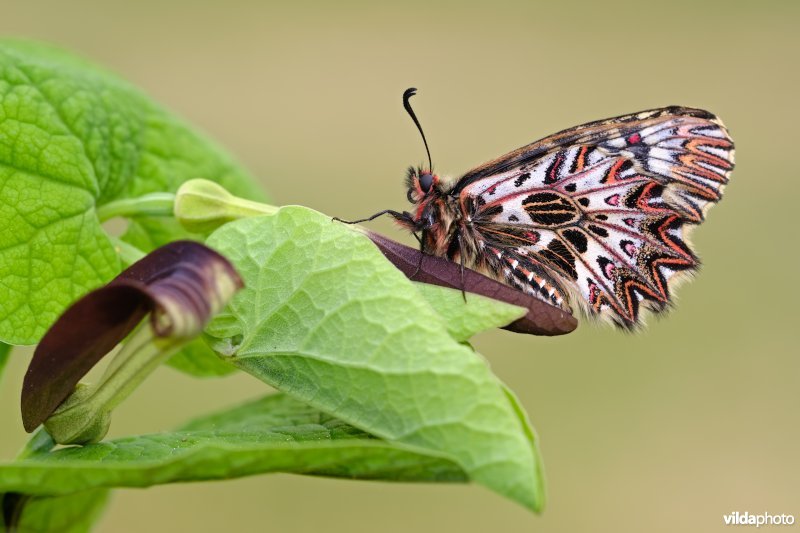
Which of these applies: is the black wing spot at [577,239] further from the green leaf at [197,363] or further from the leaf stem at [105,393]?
the leaf stem at [105,393]

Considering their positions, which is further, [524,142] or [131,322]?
[524,142]

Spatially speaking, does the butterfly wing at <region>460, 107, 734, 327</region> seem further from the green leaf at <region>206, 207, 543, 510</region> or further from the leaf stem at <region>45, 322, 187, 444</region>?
the leaf stem at <region>45, 322, 187, 444</region>

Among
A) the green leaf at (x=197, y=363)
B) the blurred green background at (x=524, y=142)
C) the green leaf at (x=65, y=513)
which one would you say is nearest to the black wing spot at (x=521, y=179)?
the green leaf at (x=197, y=363)

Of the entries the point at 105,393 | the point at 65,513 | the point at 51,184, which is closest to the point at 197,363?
the point at 65,513

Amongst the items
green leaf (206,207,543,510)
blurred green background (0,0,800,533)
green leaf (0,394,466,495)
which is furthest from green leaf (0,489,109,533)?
blurred green background (0,0,800,533)

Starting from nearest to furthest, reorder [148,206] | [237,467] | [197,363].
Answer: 1. [237,467]
2. [148,206]
3. [197,363]

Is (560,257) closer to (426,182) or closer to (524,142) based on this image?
(426,182)

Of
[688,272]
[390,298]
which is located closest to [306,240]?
[390,298]
